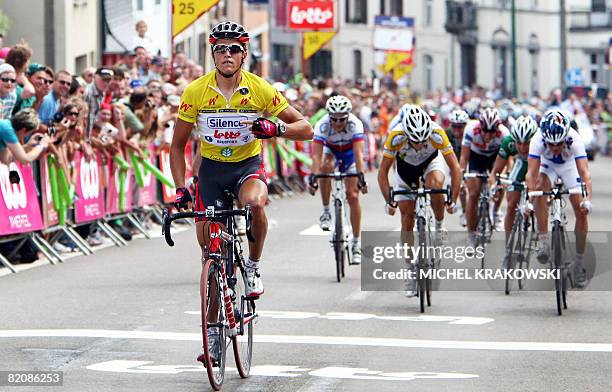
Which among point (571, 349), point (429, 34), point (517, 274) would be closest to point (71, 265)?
point (517, 274)

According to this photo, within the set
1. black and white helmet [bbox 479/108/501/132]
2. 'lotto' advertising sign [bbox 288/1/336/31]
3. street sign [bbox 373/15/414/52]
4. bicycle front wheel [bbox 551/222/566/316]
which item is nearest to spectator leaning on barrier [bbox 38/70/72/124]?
black and white helmet [bbox 479/108/501/132]

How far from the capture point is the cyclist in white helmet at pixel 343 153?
1825cm

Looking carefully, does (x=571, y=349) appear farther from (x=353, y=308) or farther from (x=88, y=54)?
(x=88, y=54)

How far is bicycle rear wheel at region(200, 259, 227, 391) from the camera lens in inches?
404

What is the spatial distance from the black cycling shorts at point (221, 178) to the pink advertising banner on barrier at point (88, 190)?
9231mm

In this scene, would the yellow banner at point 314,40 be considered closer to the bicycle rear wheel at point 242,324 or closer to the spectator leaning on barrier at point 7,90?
the spectator leaning on barrier at point 7,90

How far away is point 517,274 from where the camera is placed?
17031mm

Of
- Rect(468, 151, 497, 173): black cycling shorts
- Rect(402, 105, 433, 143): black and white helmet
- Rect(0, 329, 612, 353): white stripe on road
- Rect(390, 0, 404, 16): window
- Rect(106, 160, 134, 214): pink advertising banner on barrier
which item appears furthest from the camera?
Rect(390, 0, 404, 16): window

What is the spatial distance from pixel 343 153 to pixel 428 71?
76032 mm

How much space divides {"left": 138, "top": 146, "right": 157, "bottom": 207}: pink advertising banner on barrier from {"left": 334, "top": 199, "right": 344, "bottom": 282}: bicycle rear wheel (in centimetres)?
564

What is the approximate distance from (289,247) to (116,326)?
7687mm

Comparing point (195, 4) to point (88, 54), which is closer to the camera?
point (195, 4)

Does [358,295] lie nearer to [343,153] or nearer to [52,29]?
[343,153]

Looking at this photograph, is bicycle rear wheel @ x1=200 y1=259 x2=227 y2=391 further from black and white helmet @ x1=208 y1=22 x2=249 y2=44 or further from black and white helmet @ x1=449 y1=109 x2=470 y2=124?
black and white helmet @ x1=449 y1=109 x2=470 y2=124
